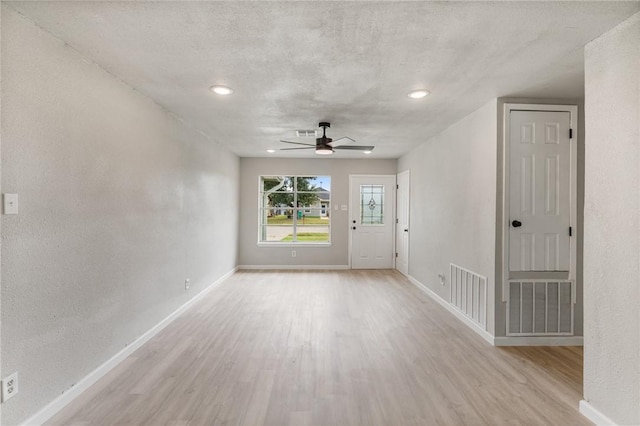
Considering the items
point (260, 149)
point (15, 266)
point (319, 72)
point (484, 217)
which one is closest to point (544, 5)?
point (319, 72)

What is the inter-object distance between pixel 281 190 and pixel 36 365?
5.40 m

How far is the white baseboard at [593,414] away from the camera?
1925 mm

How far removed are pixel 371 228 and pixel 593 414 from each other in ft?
16.7

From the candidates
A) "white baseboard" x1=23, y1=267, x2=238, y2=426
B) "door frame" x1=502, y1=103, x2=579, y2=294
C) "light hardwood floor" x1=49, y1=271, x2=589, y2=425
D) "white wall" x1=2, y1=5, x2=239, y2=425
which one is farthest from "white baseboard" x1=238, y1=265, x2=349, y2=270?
"door frame" x1=502, y1=103, x2=579, y2=294

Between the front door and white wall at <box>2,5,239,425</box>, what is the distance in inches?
163

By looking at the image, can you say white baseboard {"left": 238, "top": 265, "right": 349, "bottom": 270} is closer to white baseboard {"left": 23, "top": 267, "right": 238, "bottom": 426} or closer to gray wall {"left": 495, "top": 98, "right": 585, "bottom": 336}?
white baseboard {"left": 23, "top": 267, "right": 238, "bottom": 426}

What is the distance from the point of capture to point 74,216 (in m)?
2.20

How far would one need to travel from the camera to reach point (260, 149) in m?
5.83

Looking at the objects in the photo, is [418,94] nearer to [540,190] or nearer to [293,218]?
[540,190]

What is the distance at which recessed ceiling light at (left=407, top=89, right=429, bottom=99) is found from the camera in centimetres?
293

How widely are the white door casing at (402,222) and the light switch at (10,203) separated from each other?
18.3 feet

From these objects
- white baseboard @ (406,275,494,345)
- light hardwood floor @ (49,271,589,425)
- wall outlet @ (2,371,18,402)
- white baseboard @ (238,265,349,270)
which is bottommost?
light hardwood floor @ (49,271,589,425)

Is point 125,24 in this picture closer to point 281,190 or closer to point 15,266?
point 15,266

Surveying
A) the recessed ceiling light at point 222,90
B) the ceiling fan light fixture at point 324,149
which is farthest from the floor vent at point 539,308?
the recessed ceiling light at point 222,90
